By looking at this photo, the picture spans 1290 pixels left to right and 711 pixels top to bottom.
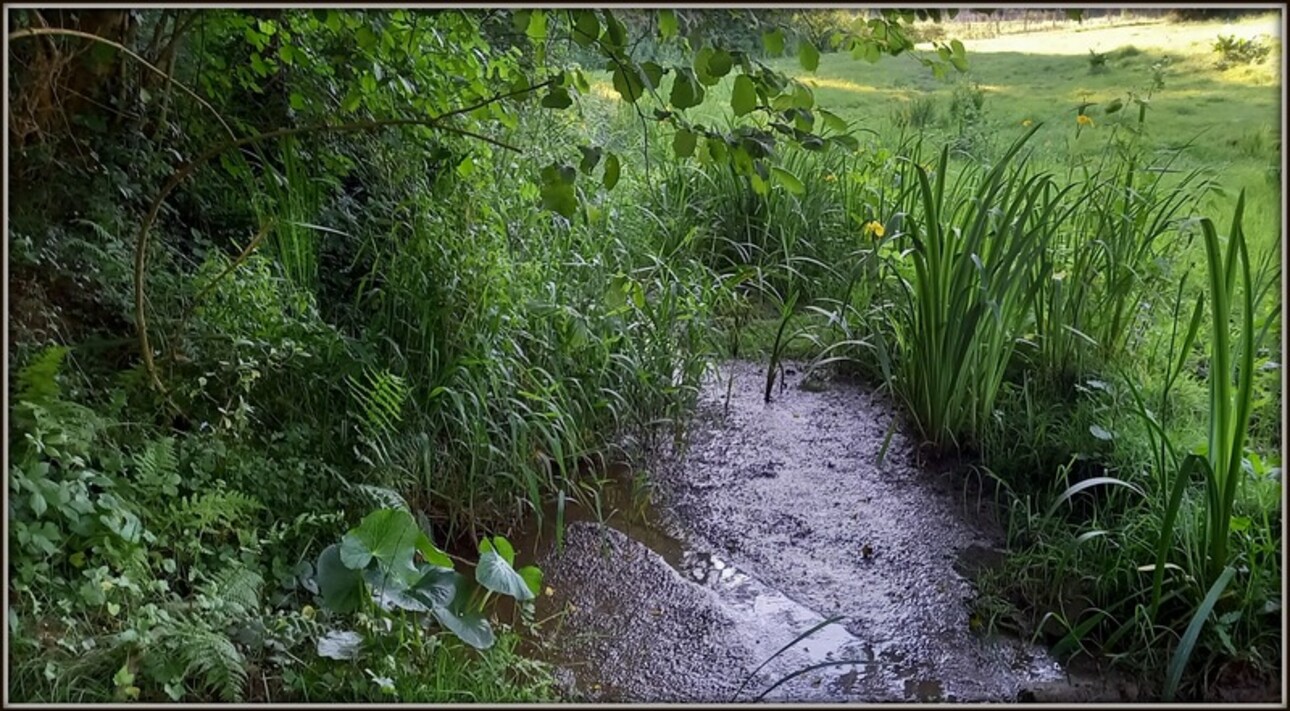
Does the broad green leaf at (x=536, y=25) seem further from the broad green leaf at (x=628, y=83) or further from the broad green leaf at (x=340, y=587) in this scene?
the broad green leaf at (x=340, y=587)

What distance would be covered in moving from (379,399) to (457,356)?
0.37m

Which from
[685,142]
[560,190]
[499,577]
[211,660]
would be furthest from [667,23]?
[211,660]

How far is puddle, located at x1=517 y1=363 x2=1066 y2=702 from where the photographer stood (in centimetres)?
196

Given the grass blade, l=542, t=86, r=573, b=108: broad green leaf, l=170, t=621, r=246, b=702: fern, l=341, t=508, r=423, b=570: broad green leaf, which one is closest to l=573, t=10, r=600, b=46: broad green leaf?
l=542, t=86, r=573, b=108: broad green leaf

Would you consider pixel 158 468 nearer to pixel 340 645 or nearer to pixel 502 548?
pixel 340 645

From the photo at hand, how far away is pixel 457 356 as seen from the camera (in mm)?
2521

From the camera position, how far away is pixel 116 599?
168cm

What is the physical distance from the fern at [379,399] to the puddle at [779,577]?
0.48 m

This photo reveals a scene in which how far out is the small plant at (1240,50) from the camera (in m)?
1.94

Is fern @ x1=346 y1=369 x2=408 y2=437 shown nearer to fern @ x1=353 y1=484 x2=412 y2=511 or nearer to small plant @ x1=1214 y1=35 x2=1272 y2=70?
fern @ x1=353 y1=484 x2=412 y2=511

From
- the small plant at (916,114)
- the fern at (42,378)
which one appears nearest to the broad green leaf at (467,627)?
the fern at (42,378)

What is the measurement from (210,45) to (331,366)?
95 cm

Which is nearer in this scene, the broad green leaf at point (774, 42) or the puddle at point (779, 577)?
the broad green leaf at point (774, 42)

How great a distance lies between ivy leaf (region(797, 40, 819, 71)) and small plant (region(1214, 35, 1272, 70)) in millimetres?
1005
